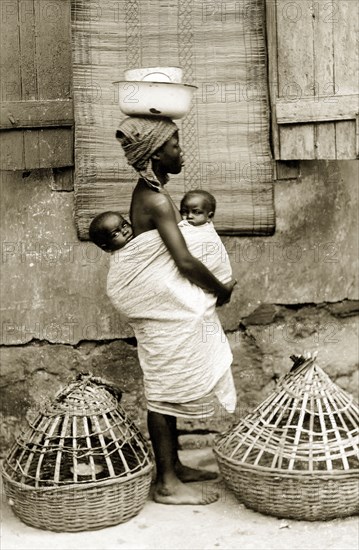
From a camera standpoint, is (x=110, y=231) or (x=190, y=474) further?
(x=190, y=474)

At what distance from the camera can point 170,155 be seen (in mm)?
4684

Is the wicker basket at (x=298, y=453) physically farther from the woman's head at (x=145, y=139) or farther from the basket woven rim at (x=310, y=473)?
the woman's head at (x=145, y=139)

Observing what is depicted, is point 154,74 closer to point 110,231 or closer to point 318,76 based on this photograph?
point 110,231

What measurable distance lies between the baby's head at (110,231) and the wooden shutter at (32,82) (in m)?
0.90

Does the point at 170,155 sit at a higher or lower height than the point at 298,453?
higher

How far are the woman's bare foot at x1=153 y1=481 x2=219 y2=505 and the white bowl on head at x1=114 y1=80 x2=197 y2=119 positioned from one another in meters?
1.83

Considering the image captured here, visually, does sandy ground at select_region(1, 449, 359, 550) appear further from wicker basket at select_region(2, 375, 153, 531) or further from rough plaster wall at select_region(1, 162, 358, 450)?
rough plaster wall at select_region(1, 162, 358, 450)

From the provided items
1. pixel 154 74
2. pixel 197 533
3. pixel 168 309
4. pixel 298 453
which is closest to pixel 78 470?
pixel 197 533

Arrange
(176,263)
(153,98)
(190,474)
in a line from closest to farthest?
1. (153,98)
2. (176,263)
3. (190,474)

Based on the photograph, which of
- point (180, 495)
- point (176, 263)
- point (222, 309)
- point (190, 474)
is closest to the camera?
point (176, 263)

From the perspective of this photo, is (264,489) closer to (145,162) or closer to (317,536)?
(317,536)

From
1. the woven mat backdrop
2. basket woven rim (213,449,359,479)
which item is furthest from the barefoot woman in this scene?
the woven mat backdrop

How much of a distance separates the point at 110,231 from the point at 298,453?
1.38m

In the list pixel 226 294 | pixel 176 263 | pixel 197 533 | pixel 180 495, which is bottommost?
pixel 197 533
